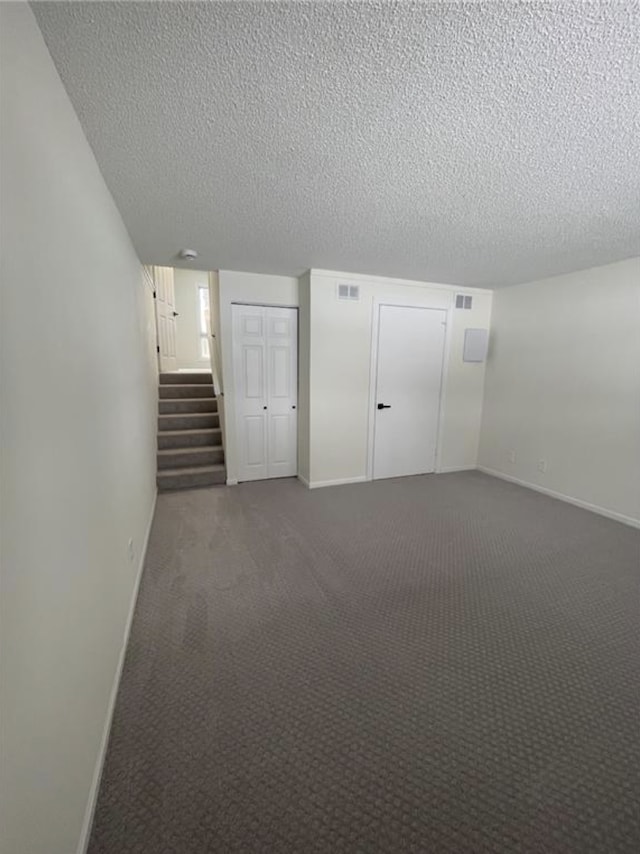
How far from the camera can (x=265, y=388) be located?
3980 millimetres

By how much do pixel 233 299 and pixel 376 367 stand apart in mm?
1777

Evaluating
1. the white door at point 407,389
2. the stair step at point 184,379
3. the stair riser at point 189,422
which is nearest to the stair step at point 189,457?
the stair riser at point 189,422

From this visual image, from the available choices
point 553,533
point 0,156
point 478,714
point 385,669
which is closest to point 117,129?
point 0,156

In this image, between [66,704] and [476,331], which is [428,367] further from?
[66,704]

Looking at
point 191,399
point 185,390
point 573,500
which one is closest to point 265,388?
point 191,399

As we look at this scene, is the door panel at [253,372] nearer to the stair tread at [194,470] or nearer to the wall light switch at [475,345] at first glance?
the stair tread at [194,470]

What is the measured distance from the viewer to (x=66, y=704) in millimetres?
958

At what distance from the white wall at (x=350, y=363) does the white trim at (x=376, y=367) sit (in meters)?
0.03

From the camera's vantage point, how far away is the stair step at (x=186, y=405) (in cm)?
462

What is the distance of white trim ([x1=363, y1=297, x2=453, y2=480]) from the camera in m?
3.87

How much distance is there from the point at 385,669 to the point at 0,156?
2.19m

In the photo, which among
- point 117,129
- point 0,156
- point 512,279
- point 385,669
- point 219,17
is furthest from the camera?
point 512,279

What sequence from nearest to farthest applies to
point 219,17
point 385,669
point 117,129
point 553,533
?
point 219,17
point 117,129
point 385,669
point 553,533

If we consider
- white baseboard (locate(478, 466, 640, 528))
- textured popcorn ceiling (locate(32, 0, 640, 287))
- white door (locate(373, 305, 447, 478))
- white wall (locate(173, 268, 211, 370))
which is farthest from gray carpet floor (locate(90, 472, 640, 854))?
white wall (locate(173, 268, 211, 370))
